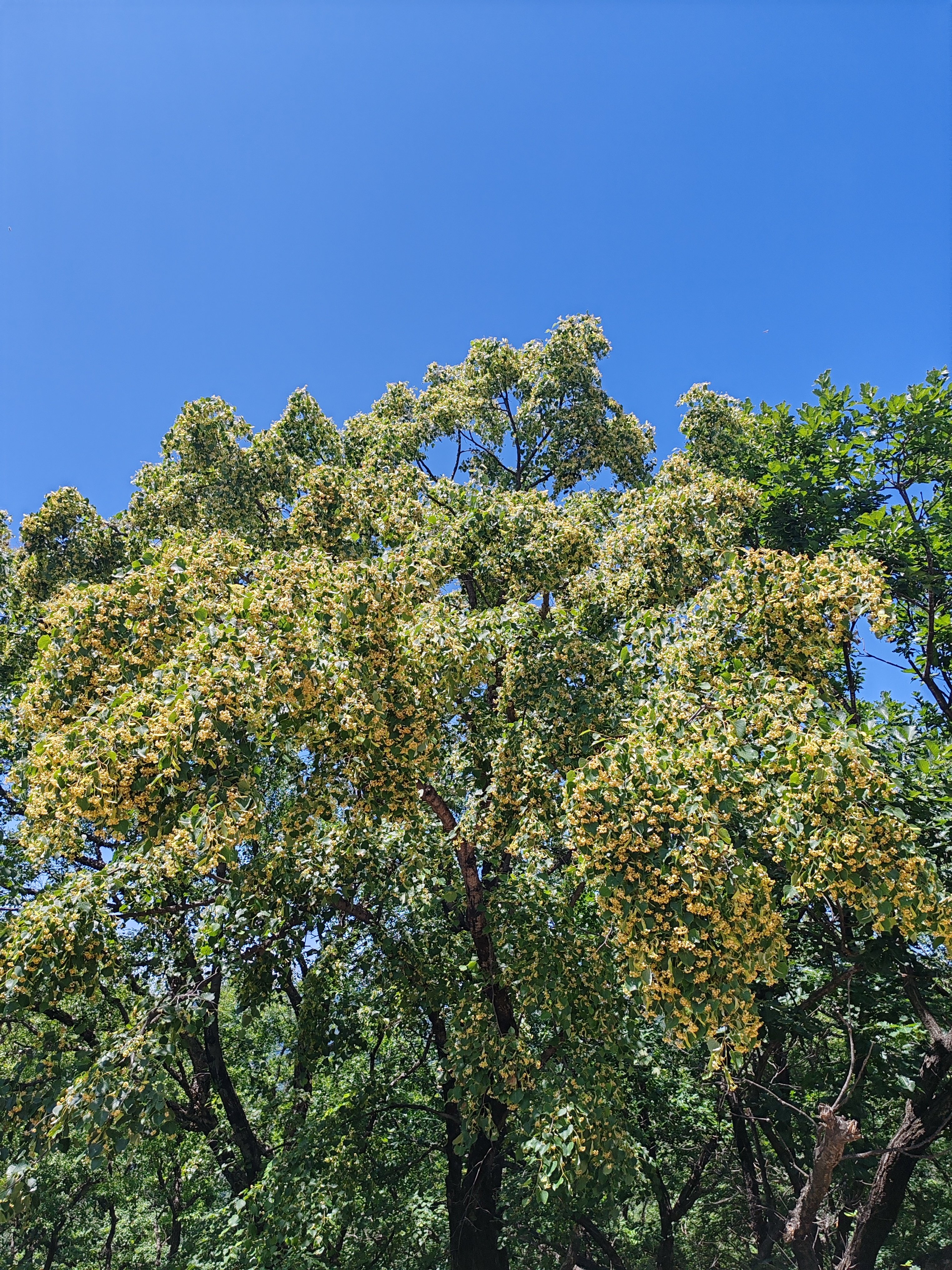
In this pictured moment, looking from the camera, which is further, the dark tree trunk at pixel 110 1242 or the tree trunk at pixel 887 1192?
the dark tree trunk at pixel 110 1242

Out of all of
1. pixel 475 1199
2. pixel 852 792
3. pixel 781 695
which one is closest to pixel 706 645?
pixel 781 695

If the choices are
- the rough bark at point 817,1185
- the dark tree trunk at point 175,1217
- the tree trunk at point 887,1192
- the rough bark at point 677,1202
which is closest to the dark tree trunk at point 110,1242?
the dark tree trunk at point 175,1217

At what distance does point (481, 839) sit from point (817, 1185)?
4.02 meters

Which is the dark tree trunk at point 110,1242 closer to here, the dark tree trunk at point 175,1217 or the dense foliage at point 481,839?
the dark tree trunk at point 175,1217

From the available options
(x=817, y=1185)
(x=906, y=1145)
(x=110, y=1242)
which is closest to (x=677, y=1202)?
(x=906, y=1145)

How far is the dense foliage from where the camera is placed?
494 cm

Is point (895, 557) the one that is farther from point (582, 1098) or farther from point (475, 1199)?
point (475, 1199)

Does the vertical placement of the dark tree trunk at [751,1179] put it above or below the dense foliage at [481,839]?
below

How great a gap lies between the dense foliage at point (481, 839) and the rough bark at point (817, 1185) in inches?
1.9

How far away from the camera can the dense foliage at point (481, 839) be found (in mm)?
4941

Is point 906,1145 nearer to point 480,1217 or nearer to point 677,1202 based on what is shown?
point 480,1217

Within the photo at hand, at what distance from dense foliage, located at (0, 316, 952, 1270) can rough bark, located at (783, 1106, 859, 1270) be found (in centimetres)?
5

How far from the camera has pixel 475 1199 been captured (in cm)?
911

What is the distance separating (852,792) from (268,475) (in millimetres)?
10008
